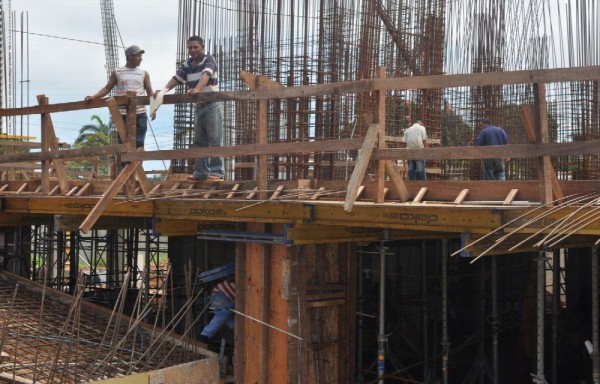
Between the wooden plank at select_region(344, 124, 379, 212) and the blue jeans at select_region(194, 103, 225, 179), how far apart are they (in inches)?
123

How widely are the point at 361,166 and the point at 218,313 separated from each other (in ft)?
13.7

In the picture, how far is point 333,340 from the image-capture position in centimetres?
834

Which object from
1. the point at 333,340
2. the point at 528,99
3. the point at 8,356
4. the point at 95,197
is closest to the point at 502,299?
the point at 528,99

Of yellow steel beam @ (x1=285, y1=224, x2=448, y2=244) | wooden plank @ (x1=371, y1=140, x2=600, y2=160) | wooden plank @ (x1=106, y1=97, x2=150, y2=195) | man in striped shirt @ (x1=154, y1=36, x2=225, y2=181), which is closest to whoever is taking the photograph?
wooden plank @ (x1=371, y1=140, x2=600, y2=160)

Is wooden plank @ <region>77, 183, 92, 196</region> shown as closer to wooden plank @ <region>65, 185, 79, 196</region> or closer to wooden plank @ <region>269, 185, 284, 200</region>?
wooden plank @ <region>65, 185, 79, 196</region>

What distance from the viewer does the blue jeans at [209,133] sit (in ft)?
30.2

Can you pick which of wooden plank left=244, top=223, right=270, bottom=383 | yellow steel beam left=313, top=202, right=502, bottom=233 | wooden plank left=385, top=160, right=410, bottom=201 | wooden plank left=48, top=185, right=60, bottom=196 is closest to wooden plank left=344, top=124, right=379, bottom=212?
wooden plank left=385, top=160, right=410, bottom=201

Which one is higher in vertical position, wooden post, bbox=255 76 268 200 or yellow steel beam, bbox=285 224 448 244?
wooden post, bbox=255 76 268 200

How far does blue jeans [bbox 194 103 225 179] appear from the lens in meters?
9.21

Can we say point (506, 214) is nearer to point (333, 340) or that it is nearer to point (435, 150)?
point (435, 150)

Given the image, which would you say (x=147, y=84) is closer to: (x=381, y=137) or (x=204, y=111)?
(x=204, y=111)

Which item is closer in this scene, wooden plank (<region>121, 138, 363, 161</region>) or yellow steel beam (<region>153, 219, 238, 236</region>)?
wooden plank (<region>121, 138, 363, 161</region>)

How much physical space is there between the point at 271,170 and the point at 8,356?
8.23 m

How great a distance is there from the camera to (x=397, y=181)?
689 centimetres
